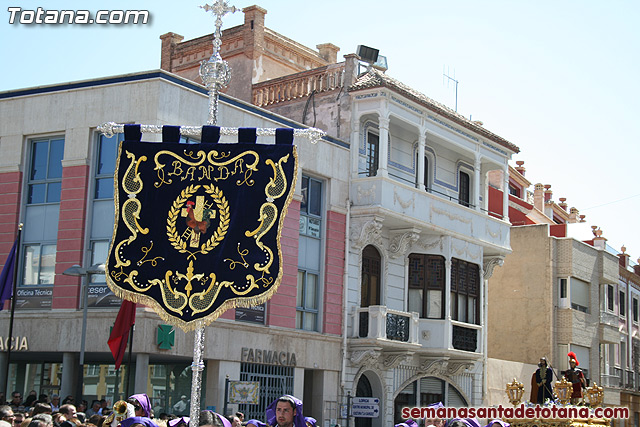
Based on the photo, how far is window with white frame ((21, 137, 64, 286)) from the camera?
2277 cm

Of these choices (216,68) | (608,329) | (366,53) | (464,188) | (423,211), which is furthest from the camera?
(608,329)

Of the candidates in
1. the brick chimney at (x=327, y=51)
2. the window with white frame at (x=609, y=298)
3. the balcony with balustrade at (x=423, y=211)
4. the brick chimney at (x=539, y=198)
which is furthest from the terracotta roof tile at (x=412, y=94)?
the brick chimney at (x=539, y=198)

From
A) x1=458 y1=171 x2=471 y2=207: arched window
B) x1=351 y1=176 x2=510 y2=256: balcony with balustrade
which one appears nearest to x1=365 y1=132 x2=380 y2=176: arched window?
x1=351 y1=176 x2=510 y2=256: balcony with balustrade

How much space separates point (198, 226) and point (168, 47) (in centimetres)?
2552

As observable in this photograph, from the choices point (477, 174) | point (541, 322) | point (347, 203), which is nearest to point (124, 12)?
point (347, 203)

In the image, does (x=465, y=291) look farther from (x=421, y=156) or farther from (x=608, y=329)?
(x=608, y=329)

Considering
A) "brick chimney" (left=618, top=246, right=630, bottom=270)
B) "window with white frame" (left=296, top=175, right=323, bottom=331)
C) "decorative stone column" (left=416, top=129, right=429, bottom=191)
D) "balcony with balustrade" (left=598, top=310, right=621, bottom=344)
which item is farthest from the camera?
"brick chimney" (left=618, top=246, right=630, bottom=270)

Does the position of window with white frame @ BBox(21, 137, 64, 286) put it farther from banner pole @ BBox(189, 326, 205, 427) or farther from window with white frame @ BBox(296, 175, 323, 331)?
banner pole @ BBox(189, 326, 205, 427)

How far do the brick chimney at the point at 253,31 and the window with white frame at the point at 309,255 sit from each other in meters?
6.26

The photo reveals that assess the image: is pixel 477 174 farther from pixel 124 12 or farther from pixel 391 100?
pixel 124 12

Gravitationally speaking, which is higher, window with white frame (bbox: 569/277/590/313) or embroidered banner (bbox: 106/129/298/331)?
window with white frame (bbox: 569/277/590/313)

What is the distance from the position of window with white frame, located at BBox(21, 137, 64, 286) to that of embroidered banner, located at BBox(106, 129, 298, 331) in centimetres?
1398

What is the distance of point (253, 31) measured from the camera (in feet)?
99.2

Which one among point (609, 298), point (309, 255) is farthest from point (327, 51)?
point (609, 298)
